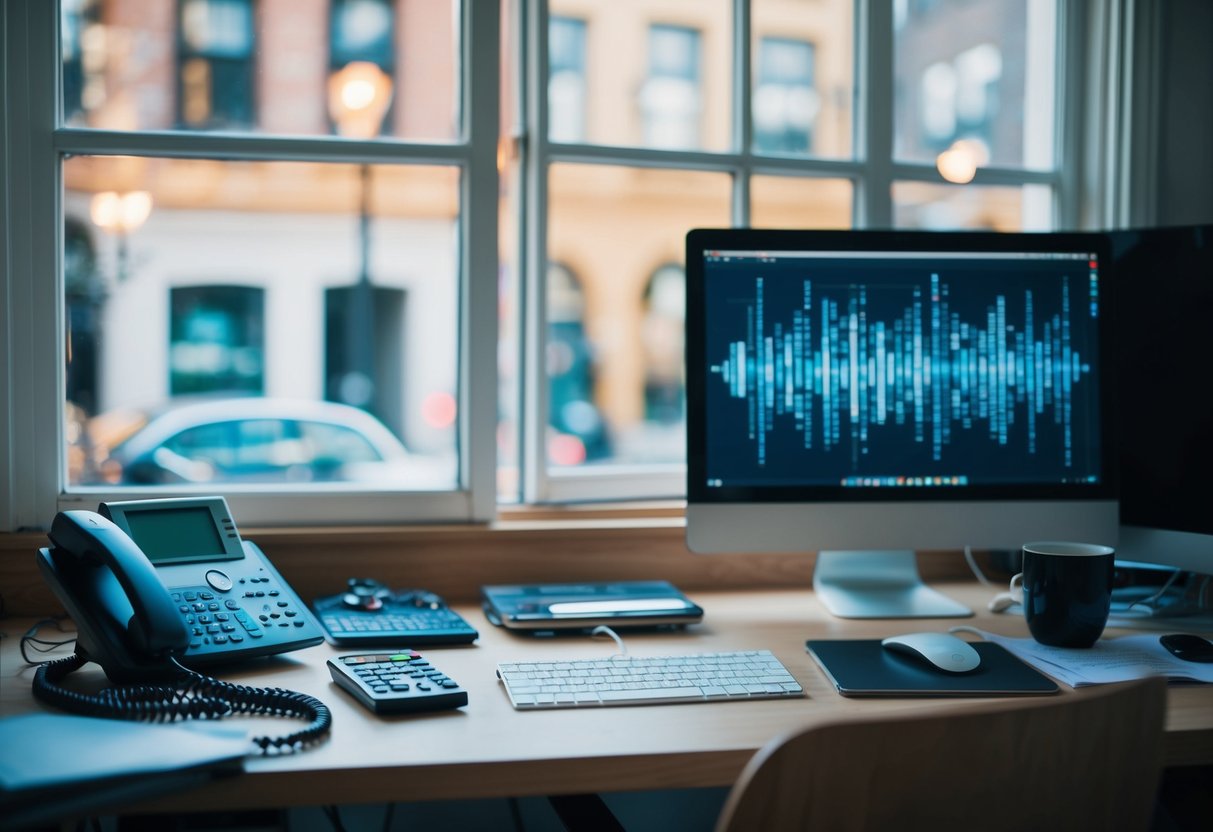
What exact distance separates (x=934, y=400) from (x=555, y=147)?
2.43 feet

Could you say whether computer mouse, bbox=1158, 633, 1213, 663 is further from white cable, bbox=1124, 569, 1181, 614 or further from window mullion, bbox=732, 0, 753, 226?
window mullion, bbox=732, 0, 753, 226

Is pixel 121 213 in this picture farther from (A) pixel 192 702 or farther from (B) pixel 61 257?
(A) pixel 192 702

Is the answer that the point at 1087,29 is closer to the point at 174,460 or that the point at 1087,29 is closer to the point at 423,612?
the point at 423,612

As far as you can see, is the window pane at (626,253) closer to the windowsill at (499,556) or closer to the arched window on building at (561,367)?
the arched window on building at (561,367)

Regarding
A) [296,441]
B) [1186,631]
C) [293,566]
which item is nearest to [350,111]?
[296,441]

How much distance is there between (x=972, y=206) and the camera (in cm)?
194

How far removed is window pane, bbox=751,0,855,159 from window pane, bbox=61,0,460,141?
1.83 ft

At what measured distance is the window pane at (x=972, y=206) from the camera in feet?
6.19

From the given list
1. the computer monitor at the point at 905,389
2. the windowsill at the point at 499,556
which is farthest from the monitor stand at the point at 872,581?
the windowsill at the point at 499,556

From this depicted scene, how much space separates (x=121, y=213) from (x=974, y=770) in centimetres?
145

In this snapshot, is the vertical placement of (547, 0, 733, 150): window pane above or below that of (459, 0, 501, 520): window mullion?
above

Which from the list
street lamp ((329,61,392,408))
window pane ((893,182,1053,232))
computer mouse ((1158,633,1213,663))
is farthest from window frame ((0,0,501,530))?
computer mouse ((1158,633,1213,663))

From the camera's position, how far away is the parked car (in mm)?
1609

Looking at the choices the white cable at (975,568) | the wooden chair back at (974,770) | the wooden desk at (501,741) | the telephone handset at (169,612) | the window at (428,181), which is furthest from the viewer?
→ the white cable at (975,568)
